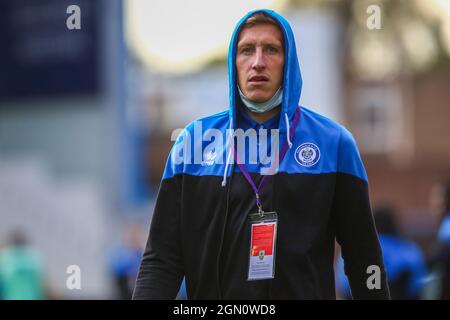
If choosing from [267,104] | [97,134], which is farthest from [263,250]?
[97,134]

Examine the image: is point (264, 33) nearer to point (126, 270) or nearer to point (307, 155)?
point (307, 155)

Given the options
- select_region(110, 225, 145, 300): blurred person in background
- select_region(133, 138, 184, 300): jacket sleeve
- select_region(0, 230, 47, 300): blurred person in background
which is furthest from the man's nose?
select_region(0, 230, 47, 300): blurred person in background

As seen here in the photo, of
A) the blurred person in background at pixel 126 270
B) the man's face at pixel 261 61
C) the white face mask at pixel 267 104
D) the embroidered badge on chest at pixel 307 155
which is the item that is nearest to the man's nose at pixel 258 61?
the man's face at pixel 261 61

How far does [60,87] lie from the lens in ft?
73.1

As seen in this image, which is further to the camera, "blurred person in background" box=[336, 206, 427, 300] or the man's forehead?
"blurred person in background" box=[336, 206, 427, 300]

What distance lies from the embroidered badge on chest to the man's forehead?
1.23 feet

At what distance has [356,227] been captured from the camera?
3.46 metres

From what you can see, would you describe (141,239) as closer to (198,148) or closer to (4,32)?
(198,148)

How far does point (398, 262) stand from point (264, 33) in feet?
14.6

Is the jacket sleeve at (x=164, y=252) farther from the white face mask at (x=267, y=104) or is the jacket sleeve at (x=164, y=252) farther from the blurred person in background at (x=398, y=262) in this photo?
the blurred person in background at (x=398, y=262)

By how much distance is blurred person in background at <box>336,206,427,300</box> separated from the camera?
7559mm

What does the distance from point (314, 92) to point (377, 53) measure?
1015 cm

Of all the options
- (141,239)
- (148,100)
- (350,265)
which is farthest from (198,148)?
(148,100)

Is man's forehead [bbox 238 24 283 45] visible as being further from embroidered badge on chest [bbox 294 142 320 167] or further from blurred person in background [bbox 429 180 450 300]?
blurred person in background [bbox 429 180 450 300]
